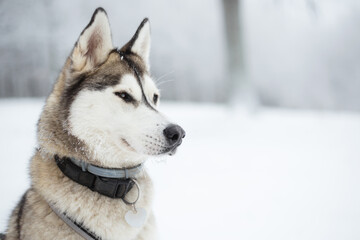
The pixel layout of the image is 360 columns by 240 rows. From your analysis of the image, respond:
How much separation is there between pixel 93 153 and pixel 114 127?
0.63ft

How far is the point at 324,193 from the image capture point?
356 cm

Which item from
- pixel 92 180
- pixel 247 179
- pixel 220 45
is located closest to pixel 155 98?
pixel 92 180

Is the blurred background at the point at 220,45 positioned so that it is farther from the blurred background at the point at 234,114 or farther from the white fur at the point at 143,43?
the white fur at the point at 143,43

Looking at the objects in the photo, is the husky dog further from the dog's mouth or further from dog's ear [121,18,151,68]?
dog's ear [121,18,151,68]

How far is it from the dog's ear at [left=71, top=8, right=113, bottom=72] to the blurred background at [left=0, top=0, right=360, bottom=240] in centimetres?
38

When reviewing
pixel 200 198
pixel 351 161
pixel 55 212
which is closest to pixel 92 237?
pixel 55 212

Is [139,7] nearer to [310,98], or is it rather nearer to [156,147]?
[156,147]

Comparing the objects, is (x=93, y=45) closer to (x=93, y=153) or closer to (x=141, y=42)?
(x=141, y=42)

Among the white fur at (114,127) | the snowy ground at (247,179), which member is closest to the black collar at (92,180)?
the white fur at (114,127)

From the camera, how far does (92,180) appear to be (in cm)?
160

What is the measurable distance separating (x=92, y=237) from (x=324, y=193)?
308cm

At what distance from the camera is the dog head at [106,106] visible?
1.66 meters

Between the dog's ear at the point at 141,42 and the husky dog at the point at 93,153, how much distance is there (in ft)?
0.99

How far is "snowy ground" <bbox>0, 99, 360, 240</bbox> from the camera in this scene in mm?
2801
